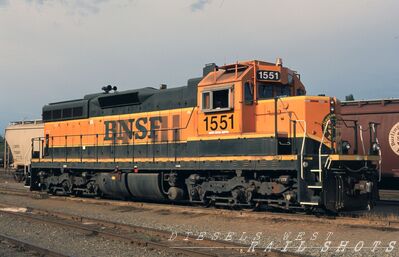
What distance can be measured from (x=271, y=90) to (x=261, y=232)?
4.47 metres

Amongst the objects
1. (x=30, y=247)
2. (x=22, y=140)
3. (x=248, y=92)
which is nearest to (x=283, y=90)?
(x=248, y=92)

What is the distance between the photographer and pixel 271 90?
12719 millimetres

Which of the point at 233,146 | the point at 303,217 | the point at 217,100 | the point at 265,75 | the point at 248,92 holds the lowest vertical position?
the point at 303,217

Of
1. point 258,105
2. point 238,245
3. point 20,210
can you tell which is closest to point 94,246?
→ point 238,245

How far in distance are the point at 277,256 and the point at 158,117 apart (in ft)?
29.5

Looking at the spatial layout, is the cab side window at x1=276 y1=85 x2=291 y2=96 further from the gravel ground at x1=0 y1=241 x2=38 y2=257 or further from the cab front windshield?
the gravel ground at x1=0 y1=241 x2=38 y2=257

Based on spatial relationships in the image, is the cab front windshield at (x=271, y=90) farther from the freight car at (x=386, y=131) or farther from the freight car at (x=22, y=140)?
the freight car at (x=22, y=140)

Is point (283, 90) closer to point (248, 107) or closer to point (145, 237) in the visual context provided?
point (248, 107)

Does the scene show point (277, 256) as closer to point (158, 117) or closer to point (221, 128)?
point (221, 128)

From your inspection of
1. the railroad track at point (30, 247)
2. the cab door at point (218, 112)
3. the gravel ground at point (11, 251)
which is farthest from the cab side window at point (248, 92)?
the gravel ground at point (11, 251)

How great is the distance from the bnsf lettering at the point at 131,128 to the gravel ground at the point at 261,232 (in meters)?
3.10

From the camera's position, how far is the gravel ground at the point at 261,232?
8.26m

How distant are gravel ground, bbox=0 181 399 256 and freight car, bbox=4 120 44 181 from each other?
51.9 feet

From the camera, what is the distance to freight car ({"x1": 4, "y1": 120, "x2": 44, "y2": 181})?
92.0ft
